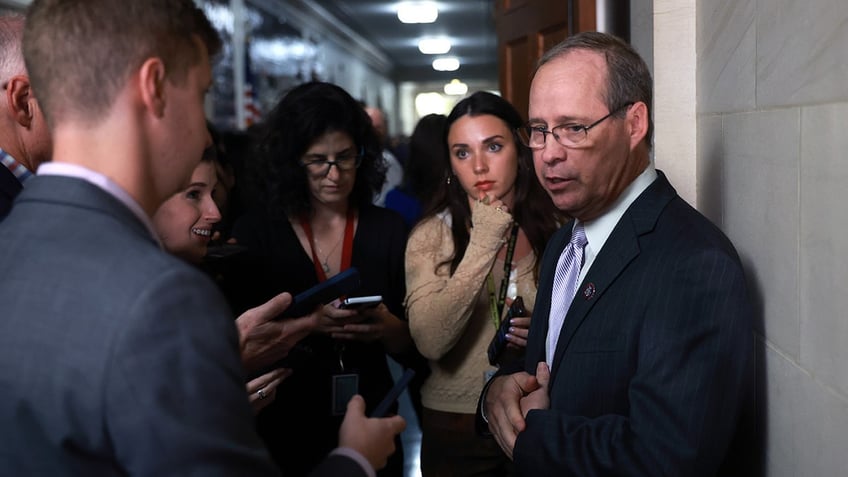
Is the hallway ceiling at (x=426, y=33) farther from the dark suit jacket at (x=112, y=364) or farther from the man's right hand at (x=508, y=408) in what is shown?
the dark suit jacket at (x=112, y=364)

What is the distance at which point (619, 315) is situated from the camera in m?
1.52

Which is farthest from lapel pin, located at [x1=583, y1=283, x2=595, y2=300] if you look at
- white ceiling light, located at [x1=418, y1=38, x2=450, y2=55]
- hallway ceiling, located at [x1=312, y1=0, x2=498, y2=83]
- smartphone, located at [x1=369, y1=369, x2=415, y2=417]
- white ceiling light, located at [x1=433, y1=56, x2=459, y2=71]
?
white ceiling light, located at [x1=433, y1=56, x2=459, y2=71]

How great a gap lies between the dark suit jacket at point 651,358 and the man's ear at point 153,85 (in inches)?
36.5

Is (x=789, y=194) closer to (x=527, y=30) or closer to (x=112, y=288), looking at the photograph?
(x=112, y=288)

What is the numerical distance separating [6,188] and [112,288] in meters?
1.00

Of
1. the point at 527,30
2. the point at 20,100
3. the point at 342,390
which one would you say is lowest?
the point at 342,390

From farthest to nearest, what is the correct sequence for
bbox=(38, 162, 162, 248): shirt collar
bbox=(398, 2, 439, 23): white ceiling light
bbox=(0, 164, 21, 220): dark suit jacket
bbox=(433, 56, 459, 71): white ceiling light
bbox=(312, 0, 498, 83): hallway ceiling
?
bbox=(433, 56, 459, 71): white ceiling light
bbox=(312, 0, 498, 83): hallway ceiling
bbox=(398, 2, 439, 23): white ceiling light
bbox=(0, 164, 21, 220): dark suit jacket
bbox=(38, 162, 162, 248): shirt collar

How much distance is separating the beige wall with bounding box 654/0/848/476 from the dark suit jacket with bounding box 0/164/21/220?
1.53 meters

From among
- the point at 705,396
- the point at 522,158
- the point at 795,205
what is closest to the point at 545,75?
the point at 795,205

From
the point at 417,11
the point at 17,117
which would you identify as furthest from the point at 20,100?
the point at 417,11

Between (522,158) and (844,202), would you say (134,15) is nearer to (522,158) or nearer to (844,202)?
(844,202)

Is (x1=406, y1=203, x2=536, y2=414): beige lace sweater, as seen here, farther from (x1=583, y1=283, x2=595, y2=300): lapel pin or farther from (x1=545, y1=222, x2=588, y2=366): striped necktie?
(x1=583, y1=283, x2=595, y2=300): lapel pin

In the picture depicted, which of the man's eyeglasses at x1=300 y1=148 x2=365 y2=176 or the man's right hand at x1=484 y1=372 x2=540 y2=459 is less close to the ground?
the man's eyeglasses at x1=300 y1=148 x2=365 y2=176

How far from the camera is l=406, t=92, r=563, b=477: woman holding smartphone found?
7.68 ft
